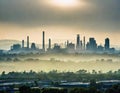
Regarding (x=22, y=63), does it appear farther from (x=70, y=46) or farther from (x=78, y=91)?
(x=78, y=91)

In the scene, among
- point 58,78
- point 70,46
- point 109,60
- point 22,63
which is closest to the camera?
point 58,78

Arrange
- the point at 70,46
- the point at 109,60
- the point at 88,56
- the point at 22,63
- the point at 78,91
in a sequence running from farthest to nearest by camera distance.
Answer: the point at 70,46 < the point at 88,56 < the point at 109,60 < the point at 22,63 < the point at 78,91

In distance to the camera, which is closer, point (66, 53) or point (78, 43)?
point (66, 53)

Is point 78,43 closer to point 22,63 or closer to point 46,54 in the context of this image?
point 46,54

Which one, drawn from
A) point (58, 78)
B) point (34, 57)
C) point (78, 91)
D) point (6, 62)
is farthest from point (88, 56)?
point (78, 91)

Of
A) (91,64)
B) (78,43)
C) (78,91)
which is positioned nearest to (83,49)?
(78,43)

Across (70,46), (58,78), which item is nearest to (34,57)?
(70,46)

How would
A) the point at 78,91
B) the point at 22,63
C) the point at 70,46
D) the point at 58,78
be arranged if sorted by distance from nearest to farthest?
the point at 78,91 < the point at 58,78 < the point at 22,63 < the point at 70,46

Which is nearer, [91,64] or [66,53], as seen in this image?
[91,64]

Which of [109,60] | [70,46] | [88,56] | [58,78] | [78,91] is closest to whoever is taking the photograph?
[78,91]
